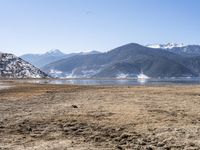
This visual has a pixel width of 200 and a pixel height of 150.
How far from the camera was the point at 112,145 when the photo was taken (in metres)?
18.2

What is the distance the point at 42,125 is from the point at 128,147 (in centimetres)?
721

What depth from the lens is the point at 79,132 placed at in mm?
21141

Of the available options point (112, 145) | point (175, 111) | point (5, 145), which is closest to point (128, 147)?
point (112, 145)

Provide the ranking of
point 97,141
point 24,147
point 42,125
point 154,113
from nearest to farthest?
point 24,147
point 97,141
point 42,125
point 154,113

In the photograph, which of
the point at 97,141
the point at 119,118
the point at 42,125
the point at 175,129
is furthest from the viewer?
the point at 119,118

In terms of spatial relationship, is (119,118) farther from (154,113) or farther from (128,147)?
(128,147)

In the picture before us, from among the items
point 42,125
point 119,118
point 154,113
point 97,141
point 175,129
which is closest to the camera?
point 97,141

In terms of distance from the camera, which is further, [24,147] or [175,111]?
[175,111]

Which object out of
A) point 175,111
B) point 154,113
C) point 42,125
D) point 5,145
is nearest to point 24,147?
point 5,145

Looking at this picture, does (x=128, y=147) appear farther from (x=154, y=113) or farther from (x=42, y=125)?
(x=154, y=113)

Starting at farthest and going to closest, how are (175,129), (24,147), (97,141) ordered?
(175,129)
(97,141)
(24,147)

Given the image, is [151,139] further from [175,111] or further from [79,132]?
[175,111]

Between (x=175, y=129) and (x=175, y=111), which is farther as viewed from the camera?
(x=175, y=111)

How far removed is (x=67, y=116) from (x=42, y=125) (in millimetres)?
3340
